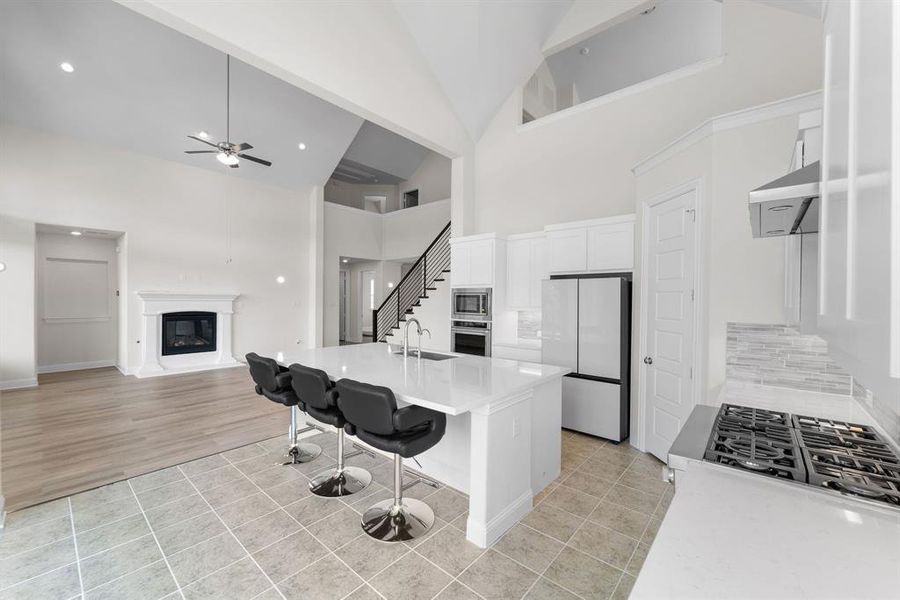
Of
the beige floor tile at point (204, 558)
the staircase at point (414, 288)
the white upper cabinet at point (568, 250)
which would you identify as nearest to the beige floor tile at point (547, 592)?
the beige floor tile at point (204, 558)

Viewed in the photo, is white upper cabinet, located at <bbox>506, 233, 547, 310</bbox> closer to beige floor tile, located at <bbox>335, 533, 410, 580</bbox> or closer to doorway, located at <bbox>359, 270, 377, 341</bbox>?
beige floor tile, located at <bbox>335, 533, 410, 580</bbox>

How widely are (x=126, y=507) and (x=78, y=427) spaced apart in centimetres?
243

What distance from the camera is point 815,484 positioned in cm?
109

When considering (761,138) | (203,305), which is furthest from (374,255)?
(761,138)

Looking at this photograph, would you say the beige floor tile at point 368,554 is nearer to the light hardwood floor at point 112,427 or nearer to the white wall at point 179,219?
the light hardwood floor at point 112,427

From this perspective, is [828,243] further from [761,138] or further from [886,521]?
[761,138]

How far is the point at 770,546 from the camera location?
0.85 m

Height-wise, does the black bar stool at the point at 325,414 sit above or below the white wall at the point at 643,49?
below

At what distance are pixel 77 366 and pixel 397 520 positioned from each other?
820 cm

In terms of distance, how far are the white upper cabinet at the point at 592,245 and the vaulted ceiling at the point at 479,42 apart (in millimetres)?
2468

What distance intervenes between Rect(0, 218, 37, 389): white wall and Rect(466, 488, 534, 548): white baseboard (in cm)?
736

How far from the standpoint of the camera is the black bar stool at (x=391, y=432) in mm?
2109

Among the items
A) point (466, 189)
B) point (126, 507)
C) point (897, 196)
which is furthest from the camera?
point (466, 189)

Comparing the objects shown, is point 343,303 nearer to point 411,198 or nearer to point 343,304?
point 343,304
